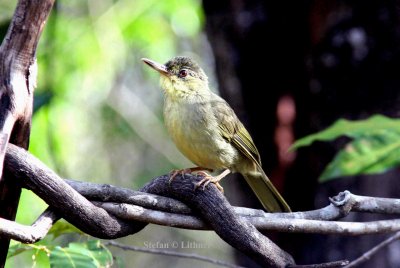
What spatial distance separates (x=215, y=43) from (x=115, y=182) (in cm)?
286

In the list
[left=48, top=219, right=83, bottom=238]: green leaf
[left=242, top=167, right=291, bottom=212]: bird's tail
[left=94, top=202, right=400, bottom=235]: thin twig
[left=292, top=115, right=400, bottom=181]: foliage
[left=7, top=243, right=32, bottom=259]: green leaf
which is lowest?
[left=7, top=243, right=32, bottom=259]: green leaf

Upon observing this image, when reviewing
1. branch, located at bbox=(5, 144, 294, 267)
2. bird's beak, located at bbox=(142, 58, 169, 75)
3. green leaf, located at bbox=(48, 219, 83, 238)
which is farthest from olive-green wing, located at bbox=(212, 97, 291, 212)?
branch, located at bbox=(5, 144, 294, 267)

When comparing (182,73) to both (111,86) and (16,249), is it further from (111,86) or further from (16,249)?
(111,86)

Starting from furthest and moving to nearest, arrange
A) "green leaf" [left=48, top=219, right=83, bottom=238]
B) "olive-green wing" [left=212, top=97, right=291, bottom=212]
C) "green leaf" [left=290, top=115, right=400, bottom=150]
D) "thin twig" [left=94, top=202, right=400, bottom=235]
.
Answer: "olive-green wing" [left=212, top=97, right=291, bottom=212], "green leaf" [left=290, top=115, right=400, bottom=150], "green leaf" [left=48, top=219, right=83, bottom=238], "thin twig" [left=94, top=202, right=400, bottom=235]

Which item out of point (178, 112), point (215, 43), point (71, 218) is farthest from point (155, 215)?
point (215, 43)

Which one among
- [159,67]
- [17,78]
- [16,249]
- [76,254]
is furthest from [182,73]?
[17,78]

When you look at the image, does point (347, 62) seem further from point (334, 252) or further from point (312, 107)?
point (334, 252)

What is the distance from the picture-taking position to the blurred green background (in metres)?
6.65

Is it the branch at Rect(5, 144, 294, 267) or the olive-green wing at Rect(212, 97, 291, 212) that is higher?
the olive-green wing at Rect(212, 97, 291, 212)

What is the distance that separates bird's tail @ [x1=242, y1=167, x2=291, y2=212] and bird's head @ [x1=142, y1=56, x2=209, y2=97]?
631mm

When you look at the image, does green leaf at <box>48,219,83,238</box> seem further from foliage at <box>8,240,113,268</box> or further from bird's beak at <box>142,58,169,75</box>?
bird's beak at <box>142,58,169,75</box>

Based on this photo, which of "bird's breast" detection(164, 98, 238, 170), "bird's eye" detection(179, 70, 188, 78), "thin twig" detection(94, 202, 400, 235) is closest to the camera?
"thin twig" detection(94, 202, 400, 235)

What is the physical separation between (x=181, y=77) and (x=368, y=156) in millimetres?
1465

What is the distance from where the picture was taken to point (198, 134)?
3.94m
